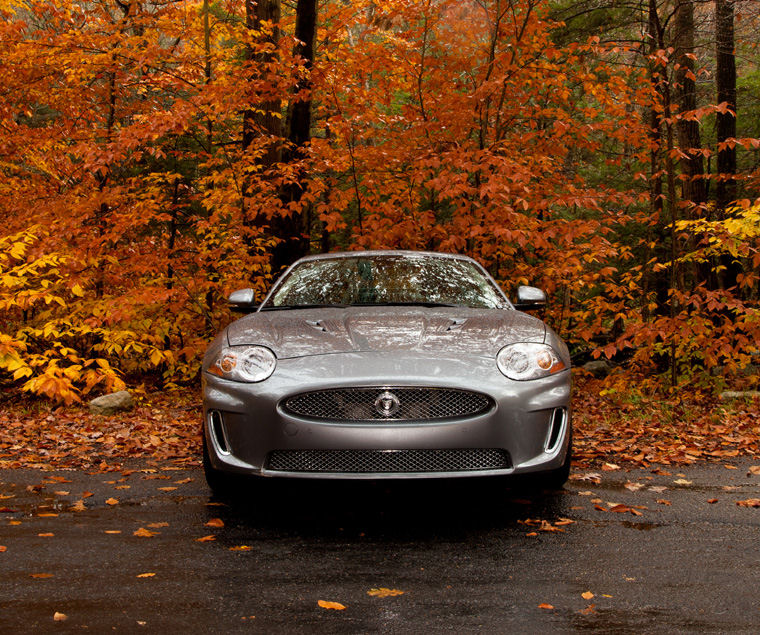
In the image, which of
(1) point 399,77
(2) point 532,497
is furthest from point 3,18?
(2) point 532,497

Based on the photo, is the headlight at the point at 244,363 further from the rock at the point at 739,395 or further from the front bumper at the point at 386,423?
the rock at the point at 739,395

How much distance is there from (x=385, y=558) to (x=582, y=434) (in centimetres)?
419

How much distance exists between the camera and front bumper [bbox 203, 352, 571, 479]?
376 centimetres

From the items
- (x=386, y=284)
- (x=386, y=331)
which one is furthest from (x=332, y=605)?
→ (x=386, y=284)

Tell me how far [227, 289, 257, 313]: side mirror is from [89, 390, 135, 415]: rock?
5.36m

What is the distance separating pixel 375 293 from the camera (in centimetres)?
545

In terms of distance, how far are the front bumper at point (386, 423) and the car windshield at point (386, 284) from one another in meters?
1.27

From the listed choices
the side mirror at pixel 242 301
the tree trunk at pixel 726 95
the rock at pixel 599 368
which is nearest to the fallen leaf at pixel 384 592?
the side mirror at pixel 242 301

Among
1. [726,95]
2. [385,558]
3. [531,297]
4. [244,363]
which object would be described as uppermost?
[726,95]

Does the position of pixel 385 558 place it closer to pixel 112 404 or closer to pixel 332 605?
pixel 332 605

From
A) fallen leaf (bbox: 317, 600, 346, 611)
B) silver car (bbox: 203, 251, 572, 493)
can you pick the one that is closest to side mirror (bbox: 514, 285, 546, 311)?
silver car (bbox: 203, 251, 572, 493)

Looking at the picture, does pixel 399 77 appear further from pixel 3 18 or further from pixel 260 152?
pixel 3 18

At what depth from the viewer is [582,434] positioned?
7.21 metres

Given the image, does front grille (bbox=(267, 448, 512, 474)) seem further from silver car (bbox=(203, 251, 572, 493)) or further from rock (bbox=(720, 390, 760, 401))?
rock (bbox=(720, 390, 760, 401))
